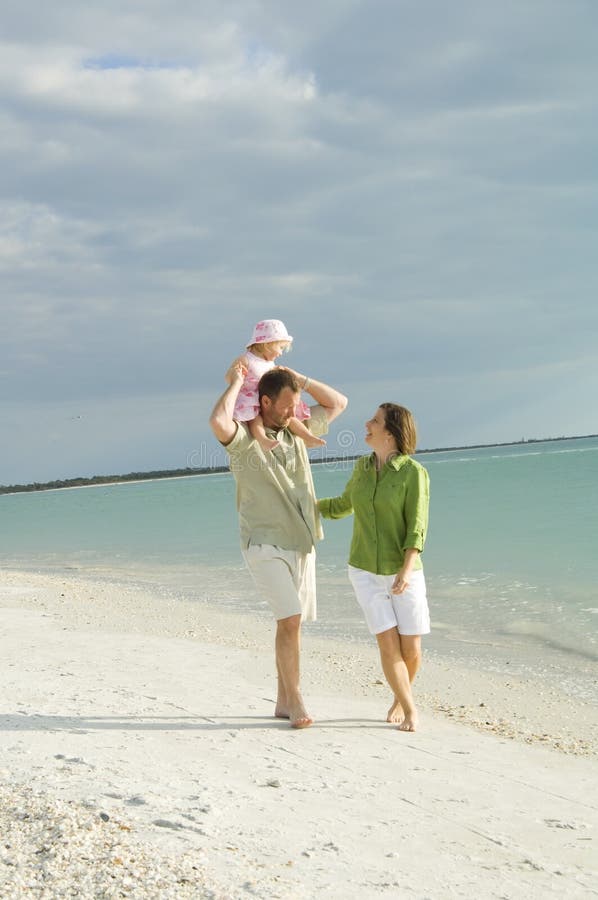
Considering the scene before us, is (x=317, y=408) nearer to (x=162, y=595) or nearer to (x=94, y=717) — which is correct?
(x=94, y=717)

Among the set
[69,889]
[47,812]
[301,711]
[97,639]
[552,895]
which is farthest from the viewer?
[97,639]

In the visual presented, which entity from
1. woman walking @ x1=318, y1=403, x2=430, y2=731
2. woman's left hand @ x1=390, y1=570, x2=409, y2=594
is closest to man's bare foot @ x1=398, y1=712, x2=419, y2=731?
woman walking @ x1=318, y1=403, x2=430, y2=731

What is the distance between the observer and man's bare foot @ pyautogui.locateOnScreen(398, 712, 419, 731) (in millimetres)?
4891

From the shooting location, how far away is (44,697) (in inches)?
207

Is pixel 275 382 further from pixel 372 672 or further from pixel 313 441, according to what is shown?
pixel 372 672

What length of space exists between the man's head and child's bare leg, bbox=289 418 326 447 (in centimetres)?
4

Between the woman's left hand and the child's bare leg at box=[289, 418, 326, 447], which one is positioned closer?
the woman's left hand

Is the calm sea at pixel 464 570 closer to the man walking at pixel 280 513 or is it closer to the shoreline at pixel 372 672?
the shoreline at pixel 372 672

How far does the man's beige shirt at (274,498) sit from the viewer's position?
4.73 metres

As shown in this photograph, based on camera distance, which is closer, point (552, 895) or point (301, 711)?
point (552, 895)

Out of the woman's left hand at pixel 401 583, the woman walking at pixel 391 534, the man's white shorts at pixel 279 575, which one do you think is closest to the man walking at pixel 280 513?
the man's white shorts at pixel 279 575

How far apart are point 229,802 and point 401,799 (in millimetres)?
718

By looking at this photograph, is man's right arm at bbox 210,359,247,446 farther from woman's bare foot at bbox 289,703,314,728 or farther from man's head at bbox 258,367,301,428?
woman's bare foot at bbox 289,703,314,728

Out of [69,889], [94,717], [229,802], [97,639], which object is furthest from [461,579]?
[69,889]
